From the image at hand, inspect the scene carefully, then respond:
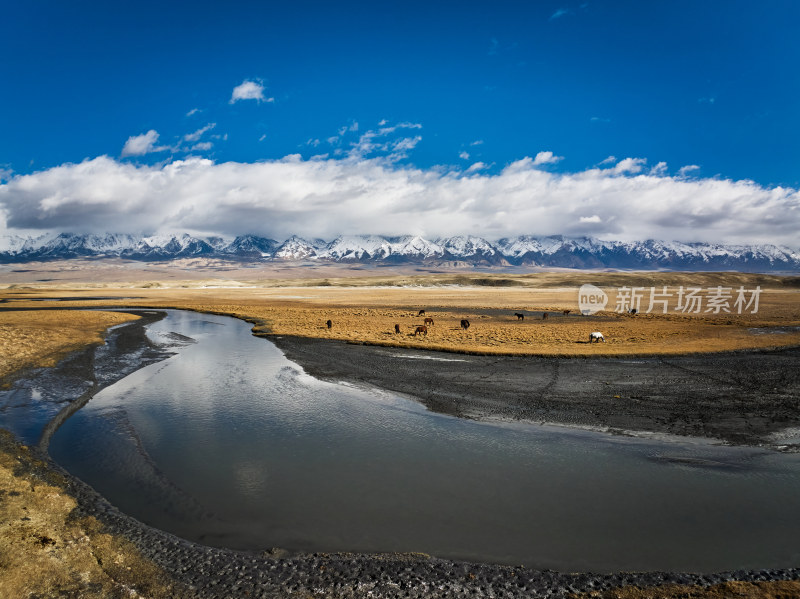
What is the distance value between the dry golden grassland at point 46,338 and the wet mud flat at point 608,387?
1424 cm

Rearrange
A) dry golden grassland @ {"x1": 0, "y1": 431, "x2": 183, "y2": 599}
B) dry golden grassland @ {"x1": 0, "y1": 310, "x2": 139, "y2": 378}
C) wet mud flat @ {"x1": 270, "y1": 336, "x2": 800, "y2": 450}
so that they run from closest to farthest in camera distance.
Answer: dry golden grassland @ {"x1": 0, "y1": 431, "x2": 183, "y2": 599} → wet mud flat @ {"x1": 270, "y1": 336, "x2": 800, "y2": 450} → dry golden grassland @ {"x1": 0, "y1": 310, "x2": 139, "y2": 378}

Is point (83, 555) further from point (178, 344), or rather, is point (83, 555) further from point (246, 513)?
point (178, 344)

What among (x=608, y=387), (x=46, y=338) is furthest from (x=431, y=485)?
(x=46, y=338)

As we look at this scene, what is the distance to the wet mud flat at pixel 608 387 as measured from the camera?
16016mm

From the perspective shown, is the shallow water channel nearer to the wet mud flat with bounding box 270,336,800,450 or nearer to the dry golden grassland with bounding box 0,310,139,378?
the wet mud flat with bounding box 270,336,800,450

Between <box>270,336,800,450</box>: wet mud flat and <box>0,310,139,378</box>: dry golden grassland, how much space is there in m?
14.2

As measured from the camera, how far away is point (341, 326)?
4556 cm

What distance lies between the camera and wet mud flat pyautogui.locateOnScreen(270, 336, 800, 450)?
52.5 ft

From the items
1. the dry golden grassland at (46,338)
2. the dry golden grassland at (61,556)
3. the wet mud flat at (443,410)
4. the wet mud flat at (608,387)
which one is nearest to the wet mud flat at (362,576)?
the wet mud flat at (443,410)

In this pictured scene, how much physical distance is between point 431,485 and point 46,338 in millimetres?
35026

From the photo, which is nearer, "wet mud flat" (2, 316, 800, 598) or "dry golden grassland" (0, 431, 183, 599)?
"dry golden grassland" (0, 431, 183, 599)

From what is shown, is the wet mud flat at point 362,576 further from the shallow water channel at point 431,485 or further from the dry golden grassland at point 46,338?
the dry golden grassland at point 46,338

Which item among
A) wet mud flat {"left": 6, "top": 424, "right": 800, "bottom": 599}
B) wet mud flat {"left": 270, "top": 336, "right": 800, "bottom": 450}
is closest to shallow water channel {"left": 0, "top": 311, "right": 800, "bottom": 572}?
wet mud flat {"left": 6, "top": 424, "right": 800, "bottom": 599}

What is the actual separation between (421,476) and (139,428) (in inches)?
384
